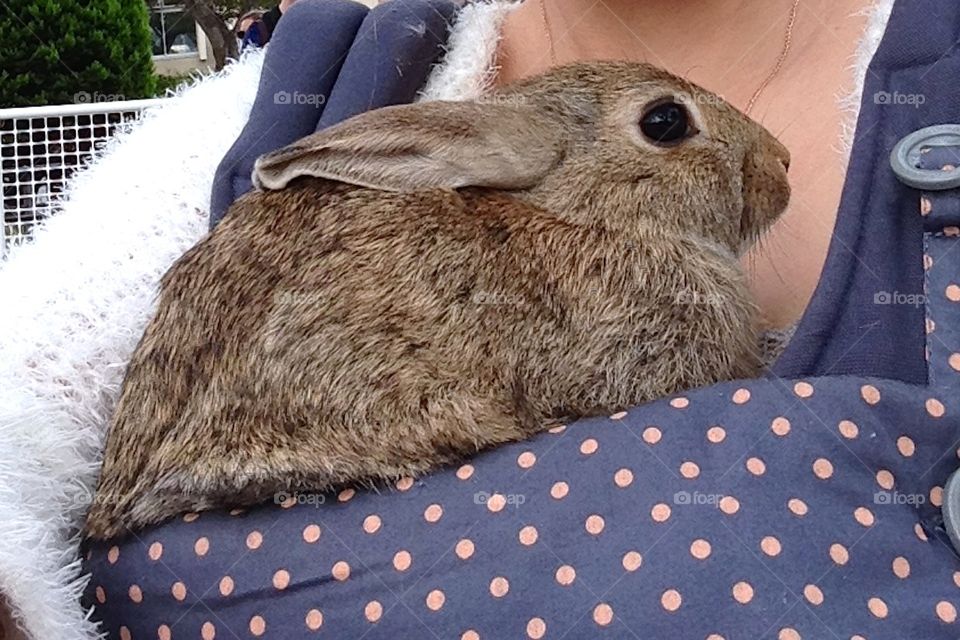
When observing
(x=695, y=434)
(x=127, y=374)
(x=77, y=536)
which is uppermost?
(x=695, y=434)

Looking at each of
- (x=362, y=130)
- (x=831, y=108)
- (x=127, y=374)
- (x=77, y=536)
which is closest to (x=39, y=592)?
(x=77, y=536)

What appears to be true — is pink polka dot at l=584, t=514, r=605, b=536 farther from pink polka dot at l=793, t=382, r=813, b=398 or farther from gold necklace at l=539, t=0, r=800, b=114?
gold necklace at l=539, t=0, r=800, b=114

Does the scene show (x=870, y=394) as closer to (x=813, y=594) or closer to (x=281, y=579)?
(x=813, y=594)

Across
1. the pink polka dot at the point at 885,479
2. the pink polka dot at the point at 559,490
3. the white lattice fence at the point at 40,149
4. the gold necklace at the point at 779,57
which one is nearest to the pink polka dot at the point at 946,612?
the pink polka dot at the point at 885,479

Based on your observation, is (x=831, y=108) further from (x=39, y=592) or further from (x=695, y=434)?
(x=39, y=592)

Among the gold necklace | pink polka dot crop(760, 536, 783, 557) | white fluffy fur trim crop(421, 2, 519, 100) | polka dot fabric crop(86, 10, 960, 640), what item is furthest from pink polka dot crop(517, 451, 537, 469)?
the gold necklace

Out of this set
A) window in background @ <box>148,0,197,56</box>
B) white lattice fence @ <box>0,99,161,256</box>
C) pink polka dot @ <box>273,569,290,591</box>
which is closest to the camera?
pink polka dot @ <box>273,569,290,591</box>
